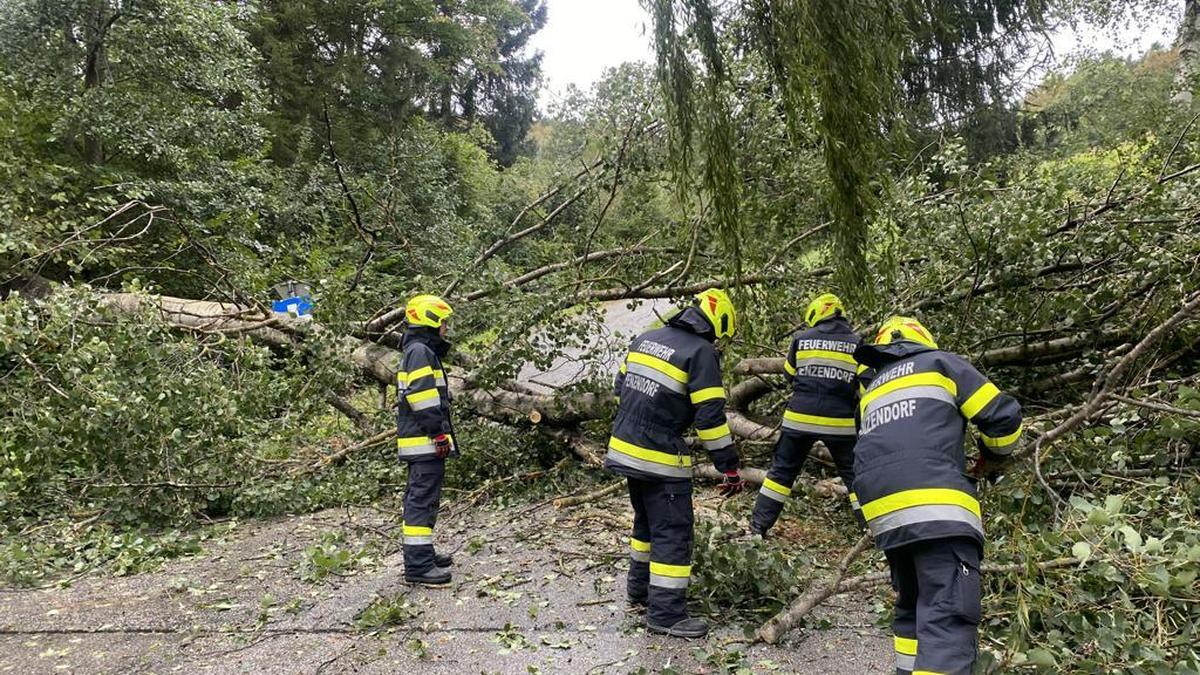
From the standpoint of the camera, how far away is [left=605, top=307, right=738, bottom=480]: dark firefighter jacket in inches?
126

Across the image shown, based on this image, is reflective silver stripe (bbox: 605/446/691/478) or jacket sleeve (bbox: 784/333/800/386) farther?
jacket sleeve (bbox: 784/333/800/386)

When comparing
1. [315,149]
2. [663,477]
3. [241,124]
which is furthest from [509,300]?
[315,149]

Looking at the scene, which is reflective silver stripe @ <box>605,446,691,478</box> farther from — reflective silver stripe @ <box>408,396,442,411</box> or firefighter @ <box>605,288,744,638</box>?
reflective silver stripe @ <box>408,396,442,411</box>

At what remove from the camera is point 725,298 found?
11.3 ft

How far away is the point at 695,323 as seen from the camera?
3320 mm

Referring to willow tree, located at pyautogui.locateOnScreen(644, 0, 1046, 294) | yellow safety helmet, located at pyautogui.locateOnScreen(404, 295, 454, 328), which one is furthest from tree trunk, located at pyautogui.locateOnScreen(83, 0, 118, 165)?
willow tree, located at pyautogui.locateOnScreen(644, 0, 1046, 294)

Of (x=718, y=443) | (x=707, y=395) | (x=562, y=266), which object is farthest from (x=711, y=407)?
(x=562, y=266)

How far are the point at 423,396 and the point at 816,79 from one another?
2.50 metres

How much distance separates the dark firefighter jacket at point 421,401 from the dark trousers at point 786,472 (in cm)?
178

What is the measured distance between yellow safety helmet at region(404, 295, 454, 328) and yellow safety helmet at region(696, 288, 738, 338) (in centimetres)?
157

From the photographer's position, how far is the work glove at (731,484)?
10.8ft

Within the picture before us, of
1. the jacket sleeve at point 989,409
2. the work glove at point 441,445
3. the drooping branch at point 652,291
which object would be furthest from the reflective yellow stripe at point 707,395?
the drooping branch at point 652,291

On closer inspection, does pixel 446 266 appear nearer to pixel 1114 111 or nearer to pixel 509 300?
pixel 509 300

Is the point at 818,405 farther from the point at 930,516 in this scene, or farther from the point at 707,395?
the point at 930,516
